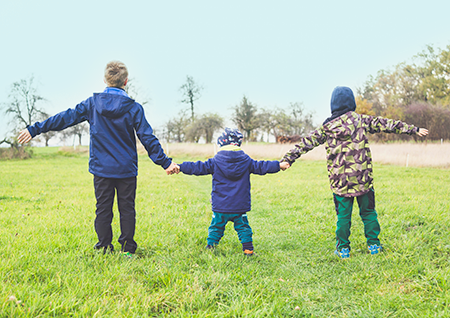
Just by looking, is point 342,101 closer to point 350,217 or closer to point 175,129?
point 350,217

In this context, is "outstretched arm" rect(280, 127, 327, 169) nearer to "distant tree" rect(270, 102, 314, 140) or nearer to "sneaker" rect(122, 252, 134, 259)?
"sneaker" rect(122, 252, 134, 259)

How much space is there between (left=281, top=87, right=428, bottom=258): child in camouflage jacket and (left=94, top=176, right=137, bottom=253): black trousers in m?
2.31

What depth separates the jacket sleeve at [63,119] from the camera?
3.55 metres

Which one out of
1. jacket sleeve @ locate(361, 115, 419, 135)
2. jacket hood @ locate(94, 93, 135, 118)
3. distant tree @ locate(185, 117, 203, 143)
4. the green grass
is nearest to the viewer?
the green grass

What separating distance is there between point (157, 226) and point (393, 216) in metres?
4.09

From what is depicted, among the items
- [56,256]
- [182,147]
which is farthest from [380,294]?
[182,147]

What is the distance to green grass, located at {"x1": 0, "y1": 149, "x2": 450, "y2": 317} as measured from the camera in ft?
8.20

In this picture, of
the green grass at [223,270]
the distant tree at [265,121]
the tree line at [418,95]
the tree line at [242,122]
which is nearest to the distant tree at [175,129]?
the tree line at [242,122]

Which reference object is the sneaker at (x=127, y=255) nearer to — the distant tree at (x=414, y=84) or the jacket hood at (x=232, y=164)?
the jacket hood at (x=232, y=164)

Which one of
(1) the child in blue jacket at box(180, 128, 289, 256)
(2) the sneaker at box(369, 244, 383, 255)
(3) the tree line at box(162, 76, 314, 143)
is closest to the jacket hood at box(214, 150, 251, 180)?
(1) the child in blue jacket at box(180, 128, 289, 256)

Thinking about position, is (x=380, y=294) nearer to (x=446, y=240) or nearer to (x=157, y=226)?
(x=446, y=240)

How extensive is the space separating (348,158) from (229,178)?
4.76 feet

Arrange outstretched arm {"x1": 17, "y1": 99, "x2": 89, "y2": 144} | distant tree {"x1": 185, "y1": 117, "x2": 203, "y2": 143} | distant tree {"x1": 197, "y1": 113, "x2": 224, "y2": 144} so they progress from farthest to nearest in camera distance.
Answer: distant tree {"x1": 197, "y1": 113, "x2": 224, "y2": 144} < distant tree {"x1": 185, "y1": 117, "x2": 203, "y2": 143} < outstretched arm {"x1": 17, "y1": 99, "x2": 89, "y2": 144}

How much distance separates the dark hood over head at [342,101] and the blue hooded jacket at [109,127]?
2364 mm
